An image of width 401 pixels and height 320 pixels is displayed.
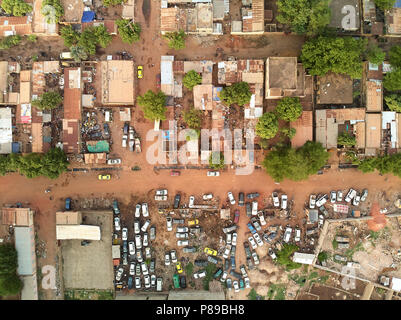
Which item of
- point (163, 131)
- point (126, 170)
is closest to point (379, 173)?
point (163, 131)

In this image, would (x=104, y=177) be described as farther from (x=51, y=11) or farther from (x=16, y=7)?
(x=16, y=7)

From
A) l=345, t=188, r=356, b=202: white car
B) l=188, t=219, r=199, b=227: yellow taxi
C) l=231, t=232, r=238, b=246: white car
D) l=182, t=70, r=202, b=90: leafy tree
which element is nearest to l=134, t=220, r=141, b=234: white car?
l=188, t=219, r=199, b=227: yellow taxi

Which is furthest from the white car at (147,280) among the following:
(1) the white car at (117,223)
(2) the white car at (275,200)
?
(2) the white car at (275,200)

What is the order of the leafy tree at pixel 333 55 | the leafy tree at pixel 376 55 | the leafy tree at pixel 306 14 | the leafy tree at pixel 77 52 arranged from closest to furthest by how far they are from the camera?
the leafy tree at pixel 333 55
the leafy tree at pixel 306 14
the leafy tree at pixel 376 55
the leafy tree at pixel 77 52

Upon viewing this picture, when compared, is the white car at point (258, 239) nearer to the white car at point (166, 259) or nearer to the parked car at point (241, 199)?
the parked car at point (241, 199)

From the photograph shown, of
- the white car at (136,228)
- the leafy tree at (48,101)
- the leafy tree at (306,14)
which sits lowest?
the white car at (136,228)

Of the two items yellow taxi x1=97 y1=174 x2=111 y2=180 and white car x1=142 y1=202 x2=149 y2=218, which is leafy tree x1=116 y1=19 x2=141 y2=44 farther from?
white car x1=142 y1=202 x2=149 y2=218

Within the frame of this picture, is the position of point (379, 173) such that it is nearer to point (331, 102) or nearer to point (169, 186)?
point (331, 102)
